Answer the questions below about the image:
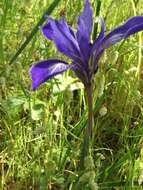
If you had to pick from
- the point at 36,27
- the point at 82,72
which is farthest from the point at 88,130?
the point at 36,27

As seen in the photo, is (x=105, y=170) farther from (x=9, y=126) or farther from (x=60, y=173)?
(x=9, y=126)

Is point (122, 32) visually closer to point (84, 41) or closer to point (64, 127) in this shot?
point (84, 41)

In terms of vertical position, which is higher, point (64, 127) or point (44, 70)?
point (44, 70)

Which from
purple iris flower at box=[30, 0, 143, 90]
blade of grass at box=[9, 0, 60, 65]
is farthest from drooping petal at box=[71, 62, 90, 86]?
blade of grass at box=[9, 0, 60, 65]

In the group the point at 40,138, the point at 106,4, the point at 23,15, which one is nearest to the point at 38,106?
the point at 40,138

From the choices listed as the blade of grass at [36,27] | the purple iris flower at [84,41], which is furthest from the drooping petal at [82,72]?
the blade of grass at [36,27]

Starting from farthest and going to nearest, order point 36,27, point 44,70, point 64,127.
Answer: point 64,127 < point 36,27 < point 44,70

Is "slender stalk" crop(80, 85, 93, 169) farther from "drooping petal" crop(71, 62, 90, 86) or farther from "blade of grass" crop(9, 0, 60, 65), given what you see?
"blade of grass" crop(9, 0, 60, 65)

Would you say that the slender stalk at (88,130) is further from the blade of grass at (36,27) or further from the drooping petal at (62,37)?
the blade of grass at (36,27)
